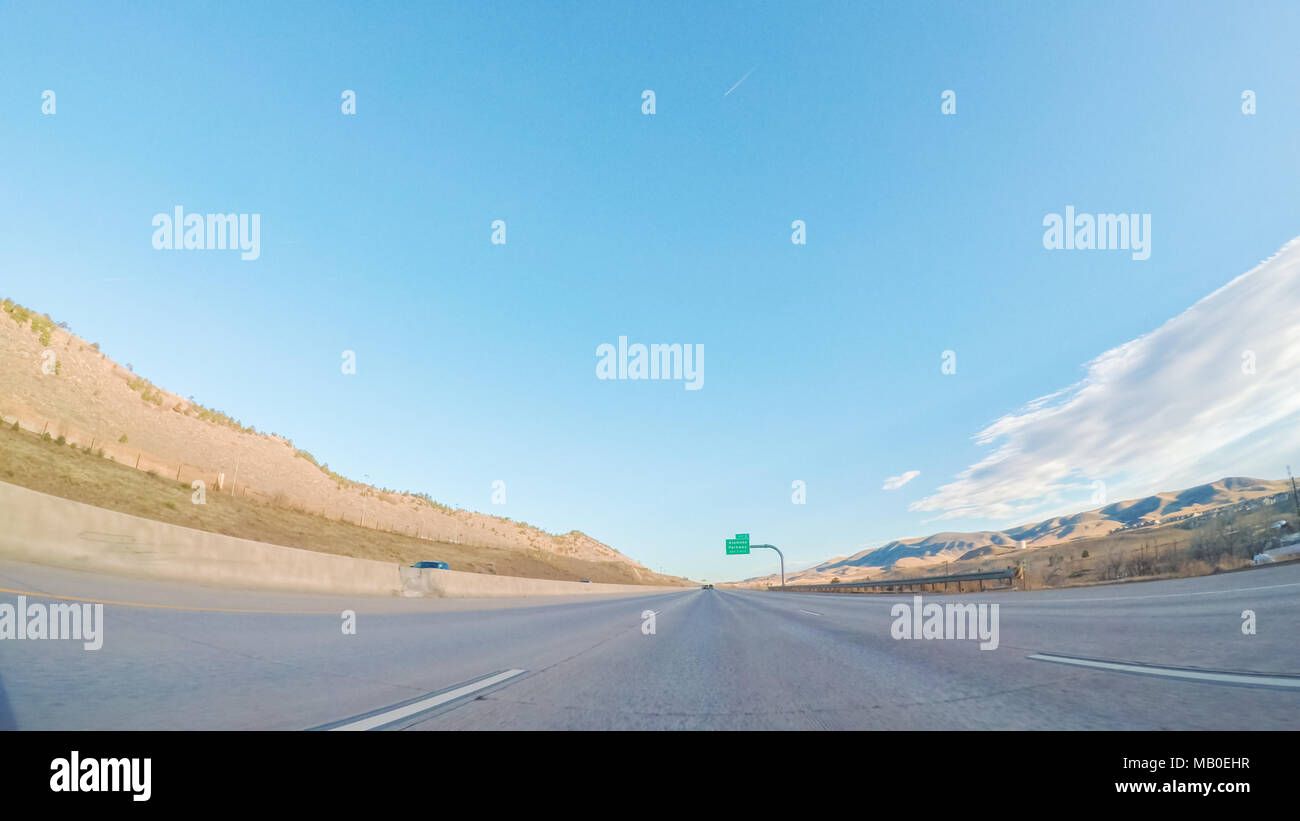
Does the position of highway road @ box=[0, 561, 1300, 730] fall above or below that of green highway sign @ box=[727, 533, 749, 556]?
above

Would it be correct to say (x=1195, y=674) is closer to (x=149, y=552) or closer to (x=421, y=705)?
(x=421, y=705)

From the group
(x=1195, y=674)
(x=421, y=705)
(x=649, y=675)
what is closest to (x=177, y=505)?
(x=649, y=675)

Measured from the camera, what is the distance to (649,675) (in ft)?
21.4

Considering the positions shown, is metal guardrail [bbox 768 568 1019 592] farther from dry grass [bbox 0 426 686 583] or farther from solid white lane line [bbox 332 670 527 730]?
dry grass [bbox 0 426 686 583]

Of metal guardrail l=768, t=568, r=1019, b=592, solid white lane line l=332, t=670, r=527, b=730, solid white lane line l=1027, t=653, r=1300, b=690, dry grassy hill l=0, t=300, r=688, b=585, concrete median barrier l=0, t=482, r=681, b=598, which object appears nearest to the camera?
solid white lane line l=332, t=670, r=527, b=730

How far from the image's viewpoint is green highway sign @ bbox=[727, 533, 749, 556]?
8019cm

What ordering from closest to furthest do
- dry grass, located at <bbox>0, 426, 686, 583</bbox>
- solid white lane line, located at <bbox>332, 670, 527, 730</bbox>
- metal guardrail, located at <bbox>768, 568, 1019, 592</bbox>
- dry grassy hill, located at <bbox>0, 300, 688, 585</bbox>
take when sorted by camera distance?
1. solid white lane line, located at <bbox>332, 670, 527, 730</bbox>
2. dry grass, located at <bbox>0, 426, 686, 583</bbox>
3. dry grassy hill, located at <bbox>0, 300, 688, 585</bbox>
4. metal guardrail, located at <bbox>768, 568, 1019, 592</bbox>

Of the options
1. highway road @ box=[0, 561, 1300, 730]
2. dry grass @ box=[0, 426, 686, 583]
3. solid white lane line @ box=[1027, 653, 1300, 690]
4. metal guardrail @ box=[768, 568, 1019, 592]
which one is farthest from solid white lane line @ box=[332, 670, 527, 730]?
metal guardrail @ box=[768, 568, 1019, 592]

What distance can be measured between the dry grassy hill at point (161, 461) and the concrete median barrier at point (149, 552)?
10840 millimetres

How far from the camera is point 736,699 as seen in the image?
16.4 feet

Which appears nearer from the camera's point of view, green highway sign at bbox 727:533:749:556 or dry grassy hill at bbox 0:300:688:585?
dry grassy hill at bbox 0:300:688:585

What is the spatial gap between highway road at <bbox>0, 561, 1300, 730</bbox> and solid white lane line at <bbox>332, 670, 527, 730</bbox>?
0.07 feet

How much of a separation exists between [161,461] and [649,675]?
39.7 m
